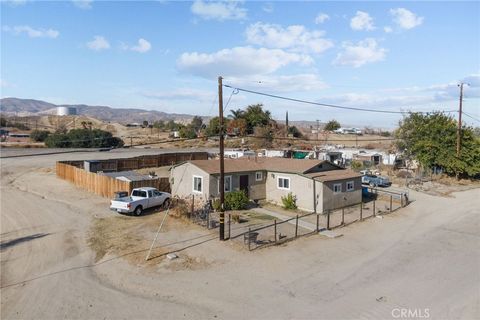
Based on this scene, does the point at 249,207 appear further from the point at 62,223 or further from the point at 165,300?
the point at 165,300

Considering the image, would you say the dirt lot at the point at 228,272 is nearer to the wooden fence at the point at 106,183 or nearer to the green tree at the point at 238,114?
the wooden fence at the point at 106,183

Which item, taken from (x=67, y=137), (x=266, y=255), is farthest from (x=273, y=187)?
(x=67, y=137)

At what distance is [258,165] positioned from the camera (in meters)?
30.3

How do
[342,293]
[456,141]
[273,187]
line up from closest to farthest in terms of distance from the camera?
[342,293], [273,187], [456,141]

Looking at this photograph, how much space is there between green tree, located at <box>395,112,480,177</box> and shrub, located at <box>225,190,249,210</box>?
29.7m

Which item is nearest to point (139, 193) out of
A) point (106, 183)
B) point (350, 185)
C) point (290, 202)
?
point (106, 183)

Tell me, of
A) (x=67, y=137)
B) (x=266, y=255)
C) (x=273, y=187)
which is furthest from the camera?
(x=67, y=137)

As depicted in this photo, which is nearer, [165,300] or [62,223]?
[165,300]

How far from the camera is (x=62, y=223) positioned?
77.5 ft

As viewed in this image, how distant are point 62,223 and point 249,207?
41.8 feet

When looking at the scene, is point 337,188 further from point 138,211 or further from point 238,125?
point 238,125

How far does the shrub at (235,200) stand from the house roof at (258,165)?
184cm

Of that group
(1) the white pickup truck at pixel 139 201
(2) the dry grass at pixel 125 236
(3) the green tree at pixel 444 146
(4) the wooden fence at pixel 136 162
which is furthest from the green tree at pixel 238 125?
(2) the dry grass at pixel 125 236

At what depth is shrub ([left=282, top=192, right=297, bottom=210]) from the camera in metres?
→ 27.3
